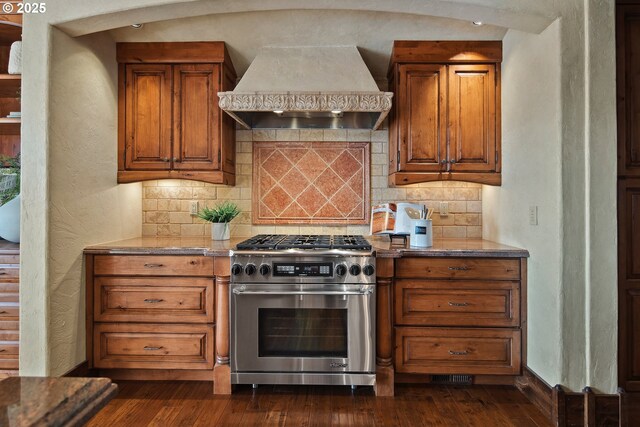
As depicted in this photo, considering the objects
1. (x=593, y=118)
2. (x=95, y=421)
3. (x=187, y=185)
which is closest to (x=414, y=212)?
(x=593, y=118)

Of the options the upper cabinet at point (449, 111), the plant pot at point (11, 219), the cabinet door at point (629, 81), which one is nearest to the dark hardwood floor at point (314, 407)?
the plant pot at point (11, 219)

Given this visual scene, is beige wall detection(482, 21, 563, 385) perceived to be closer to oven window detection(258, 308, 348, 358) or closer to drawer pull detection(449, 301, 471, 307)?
drawer pull detection(449, 301, 471, 307)

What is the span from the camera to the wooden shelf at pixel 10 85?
8.46 feet

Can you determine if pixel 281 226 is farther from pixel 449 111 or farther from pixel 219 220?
pixel 449 111

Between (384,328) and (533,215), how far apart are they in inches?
46.7

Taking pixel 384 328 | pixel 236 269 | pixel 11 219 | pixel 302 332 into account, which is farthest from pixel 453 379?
pixel 11 219

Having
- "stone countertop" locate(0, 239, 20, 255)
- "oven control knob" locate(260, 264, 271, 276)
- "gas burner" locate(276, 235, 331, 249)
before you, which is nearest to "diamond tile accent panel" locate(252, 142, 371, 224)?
"gas burner" locate(276, 235, 331, 249)

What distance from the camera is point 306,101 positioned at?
2688mm

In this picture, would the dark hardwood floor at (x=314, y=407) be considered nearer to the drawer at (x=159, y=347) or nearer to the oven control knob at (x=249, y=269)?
the drawer at (x=159, y=347)

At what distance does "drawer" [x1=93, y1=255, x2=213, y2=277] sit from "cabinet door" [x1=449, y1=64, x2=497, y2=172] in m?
1.94

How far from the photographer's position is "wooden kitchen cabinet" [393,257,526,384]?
2582 mm

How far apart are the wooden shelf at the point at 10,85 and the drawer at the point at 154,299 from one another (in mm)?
1436

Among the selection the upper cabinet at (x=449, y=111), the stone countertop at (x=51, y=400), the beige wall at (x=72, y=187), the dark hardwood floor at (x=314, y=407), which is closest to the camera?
the stone countertop at (x=51, y=400)

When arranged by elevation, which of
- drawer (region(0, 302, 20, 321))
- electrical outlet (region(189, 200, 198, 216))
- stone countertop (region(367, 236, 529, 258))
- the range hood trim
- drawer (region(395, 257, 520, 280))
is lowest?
drawer (region(0, 302, 20, 321))
